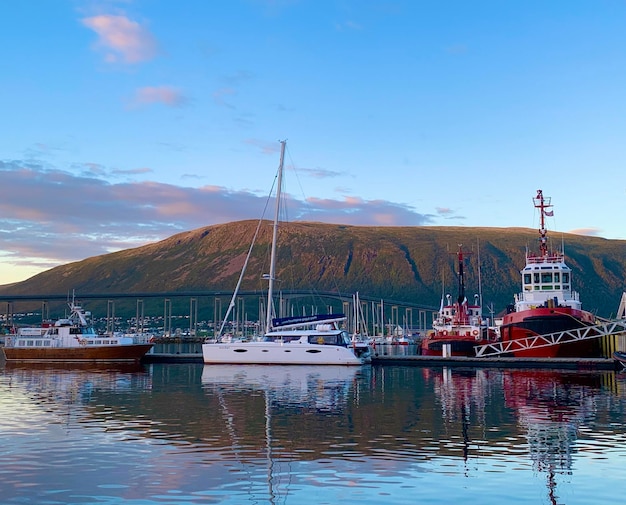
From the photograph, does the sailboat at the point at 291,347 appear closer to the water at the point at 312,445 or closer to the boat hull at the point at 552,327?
the boat hull at the point at 552,327

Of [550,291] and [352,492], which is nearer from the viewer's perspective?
[352,492]

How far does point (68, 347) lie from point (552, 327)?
61096 mm

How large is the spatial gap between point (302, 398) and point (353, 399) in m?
3.19

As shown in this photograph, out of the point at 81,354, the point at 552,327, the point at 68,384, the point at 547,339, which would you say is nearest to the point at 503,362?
the point at 547,339

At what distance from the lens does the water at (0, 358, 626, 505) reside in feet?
62.1

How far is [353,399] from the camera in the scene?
42.8 metres

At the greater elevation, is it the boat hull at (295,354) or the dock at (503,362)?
the boat hull at (295,354)

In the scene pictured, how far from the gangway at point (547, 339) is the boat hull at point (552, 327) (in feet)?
1.90

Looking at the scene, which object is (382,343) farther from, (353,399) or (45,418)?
(45,418)

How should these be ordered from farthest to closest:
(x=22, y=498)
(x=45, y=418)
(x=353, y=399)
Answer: (x=353, y=399), (x=45, y=418), (x=22, y=498)

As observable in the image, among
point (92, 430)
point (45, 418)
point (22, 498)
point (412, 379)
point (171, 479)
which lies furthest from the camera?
point (412, 379)

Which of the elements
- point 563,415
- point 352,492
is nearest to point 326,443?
point 352,492

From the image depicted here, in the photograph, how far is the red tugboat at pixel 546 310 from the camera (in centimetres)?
7906

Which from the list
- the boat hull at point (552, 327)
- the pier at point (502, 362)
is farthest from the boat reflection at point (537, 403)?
the boat hull at point (552, 327)
